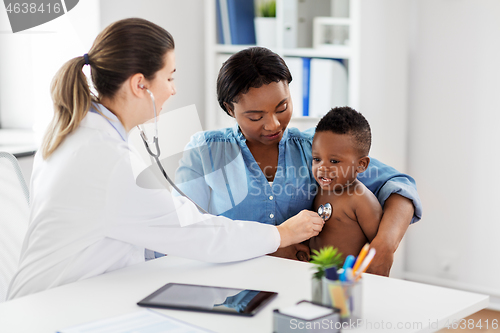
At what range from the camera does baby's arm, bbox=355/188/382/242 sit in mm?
1429

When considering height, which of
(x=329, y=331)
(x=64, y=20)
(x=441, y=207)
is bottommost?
(x=441, y=207)

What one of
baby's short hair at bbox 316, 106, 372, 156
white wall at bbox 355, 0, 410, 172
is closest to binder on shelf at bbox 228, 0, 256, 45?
white wall at bbox 355, 0, 410, 172

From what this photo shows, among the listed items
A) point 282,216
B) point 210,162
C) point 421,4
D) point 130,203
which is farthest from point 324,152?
point 421,4

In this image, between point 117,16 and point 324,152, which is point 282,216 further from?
point 117,16

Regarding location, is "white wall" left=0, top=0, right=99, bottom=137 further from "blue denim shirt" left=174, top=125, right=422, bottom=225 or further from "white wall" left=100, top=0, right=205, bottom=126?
"blue denim shirt" left=174, top=125, right=422, bottom=225


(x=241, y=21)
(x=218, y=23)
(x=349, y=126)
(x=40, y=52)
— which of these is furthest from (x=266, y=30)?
(x=349, y=126)

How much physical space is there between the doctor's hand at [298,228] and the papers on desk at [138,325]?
0.45 m

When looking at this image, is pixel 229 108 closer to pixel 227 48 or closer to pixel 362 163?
pixel 362 163

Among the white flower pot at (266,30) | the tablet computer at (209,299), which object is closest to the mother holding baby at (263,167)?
the tablet computer at (209,299)

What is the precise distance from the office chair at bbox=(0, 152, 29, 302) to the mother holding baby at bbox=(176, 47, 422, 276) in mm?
442

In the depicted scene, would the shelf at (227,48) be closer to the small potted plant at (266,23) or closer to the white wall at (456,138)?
the small potted plant at (266,23)

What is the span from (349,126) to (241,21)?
124 centimetres

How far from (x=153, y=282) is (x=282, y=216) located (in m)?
0.61

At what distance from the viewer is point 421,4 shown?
98.5 inches
